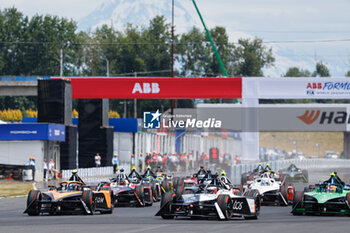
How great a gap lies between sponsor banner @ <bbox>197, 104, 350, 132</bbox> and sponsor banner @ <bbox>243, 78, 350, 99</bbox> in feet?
6.66

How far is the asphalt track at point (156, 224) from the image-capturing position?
59.6ft

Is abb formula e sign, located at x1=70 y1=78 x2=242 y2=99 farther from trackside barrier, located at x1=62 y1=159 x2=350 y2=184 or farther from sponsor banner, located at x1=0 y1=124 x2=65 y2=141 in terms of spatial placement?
trackside barrier, located at x1=62 y1=159 x2=350 y2=184

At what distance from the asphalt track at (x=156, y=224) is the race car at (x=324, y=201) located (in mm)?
436

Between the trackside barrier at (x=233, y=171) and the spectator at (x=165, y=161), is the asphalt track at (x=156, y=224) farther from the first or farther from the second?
the spectator at (x=165, y=161)

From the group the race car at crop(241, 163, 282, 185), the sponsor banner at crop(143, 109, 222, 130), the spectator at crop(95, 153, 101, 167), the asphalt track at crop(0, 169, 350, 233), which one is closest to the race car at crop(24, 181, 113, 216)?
the asphalt track at crop(0, 169, 350, 233)

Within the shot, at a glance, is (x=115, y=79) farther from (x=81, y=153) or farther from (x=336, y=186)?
(x=336, y=186)

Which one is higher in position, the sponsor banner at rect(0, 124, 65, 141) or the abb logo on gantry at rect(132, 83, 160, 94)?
the abb logo on gantry at rect(132, 83, 160, 94)

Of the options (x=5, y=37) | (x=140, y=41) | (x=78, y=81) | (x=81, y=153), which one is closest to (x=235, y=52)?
(x=140, y=41)

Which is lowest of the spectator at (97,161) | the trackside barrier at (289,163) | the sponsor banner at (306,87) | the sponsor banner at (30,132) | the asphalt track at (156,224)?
the asphalt track at (156,224)

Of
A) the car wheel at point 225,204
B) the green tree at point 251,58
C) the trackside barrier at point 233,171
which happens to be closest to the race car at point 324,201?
the car wheel at point 225,204

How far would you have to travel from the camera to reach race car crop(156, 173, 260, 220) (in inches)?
827

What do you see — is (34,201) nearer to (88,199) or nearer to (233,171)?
(88,199)

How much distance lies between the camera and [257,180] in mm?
29344

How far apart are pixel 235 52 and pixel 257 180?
112 m
